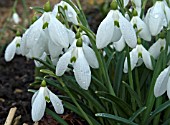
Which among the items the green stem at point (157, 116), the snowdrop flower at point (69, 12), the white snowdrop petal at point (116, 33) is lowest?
the green stem at point (157, 116)

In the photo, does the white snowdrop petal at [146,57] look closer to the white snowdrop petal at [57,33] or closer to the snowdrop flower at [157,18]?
the snowdrop flower at [157,18]

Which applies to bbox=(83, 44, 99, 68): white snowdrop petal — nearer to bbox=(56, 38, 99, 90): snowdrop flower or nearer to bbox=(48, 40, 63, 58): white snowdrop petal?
bbox=(56, 38, 99, 90): snowdrop flower

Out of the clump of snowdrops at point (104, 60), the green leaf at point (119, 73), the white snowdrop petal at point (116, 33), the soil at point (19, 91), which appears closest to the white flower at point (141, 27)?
the clump of snowdrops at point (104, 60)

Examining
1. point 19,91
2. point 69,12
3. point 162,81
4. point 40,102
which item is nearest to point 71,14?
point 69,12

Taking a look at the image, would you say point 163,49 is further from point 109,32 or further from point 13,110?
point 13,110

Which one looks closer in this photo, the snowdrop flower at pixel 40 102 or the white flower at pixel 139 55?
the snowdrop flower at pixel 40 102

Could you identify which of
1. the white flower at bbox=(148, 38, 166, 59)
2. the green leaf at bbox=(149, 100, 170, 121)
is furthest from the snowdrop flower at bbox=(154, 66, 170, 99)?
the white flower at bbox=(148, 38, 166, 59)
